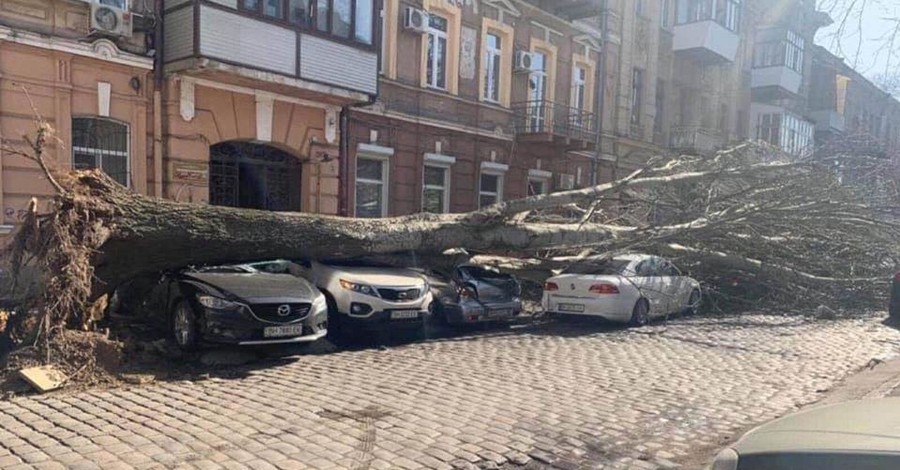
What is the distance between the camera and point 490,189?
66.1 ft

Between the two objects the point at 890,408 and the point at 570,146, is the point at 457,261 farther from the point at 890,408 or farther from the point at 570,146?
the point at 570,146

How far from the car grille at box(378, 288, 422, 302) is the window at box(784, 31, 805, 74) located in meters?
28.4

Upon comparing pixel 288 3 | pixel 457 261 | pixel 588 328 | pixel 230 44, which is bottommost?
pixel 588 328

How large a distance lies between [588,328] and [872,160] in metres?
7.85

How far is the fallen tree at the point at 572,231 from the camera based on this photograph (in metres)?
7.17

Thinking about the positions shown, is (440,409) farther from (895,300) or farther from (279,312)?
(895,300)

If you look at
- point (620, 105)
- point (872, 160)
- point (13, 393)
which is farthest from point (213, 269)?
point (620, 105)

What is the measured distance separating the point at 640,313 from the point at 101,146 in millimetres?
10089

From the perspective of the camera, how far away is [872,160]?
46.1ft

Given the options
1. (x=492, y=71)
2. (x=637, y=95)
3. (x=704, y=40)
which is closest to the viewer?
(x=492, y=71)

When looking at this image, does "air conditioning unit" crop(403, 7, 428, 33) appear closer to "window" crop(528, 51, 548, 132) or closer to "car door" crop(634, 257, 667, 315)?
"window" crop(528, 51, 548, 132)

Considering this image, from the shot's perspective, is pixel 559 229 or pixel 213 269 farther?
pixel 559 229

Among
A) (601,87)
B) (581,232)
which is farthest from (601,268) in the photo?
(601,87)

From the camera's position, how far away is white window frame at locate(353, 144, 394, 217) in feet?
52.7
